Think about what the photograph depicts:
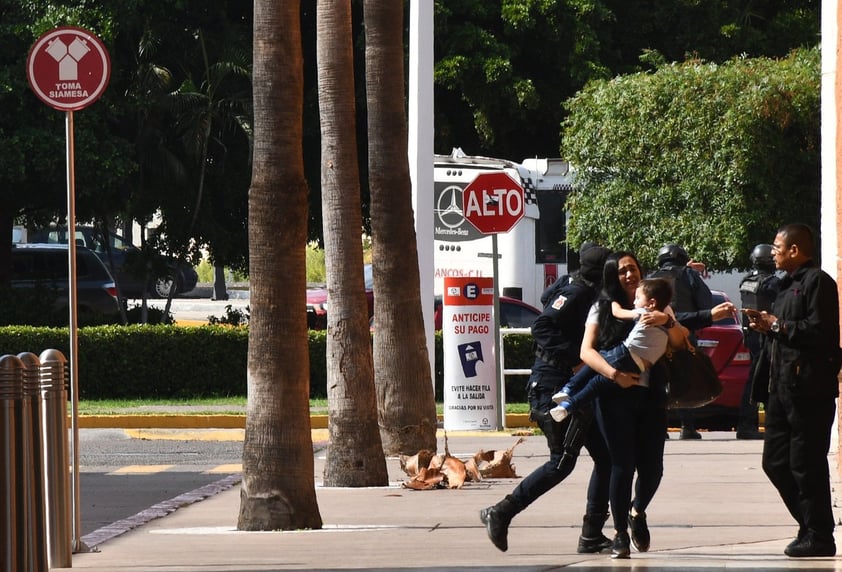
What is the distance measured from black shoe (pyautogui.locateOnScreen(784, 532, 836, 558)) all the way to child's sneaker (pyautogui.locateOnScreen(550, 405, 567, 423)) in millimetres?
1363

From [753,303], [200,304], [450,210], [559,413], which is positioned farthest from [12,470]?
[200,304]

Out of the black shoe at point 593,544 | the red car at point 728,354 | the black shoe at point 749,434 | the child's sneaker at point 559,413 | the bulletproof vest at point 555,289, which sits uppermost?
the bulletproof vest at point 555,289

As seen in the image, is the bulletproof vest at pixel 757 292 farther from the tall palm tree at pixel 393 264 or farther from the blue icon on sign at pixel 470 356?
the blue icon on sign at pixel 470 356

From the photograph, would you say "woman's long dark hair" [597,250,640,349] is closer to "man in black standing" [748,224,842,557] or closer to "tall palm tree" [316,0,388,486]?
"man in black standing" [748,224,842,557]

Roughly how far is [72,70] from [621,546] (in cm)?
417

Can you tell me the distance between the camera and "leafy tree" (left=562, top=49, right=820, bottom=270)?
81.3 feet

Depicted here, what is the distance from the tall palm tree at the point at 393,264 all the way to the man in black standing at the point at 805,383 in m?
5.34

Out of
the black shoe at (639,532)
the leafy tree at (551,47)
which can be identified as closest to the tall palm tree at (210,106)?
the leafy tree at (551,47)

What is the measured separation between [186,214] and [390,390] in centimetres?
1383

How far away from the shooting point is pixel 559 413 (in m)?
8.28

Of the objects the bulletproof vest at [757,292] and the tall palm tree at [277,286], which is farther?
the bulletproof vest at [757,292]

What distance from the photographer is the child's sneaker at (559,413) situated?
27.1ft

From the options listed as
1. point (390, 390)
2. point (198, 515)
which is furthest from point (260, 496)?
point (390, 390)

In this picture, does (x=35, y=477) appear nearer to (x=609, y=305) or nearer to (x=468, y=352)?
(x=609, y=305)
